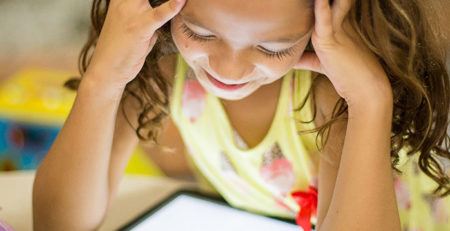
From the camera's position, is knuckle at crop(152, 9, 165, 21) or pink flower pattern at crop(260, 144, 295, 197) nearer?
knuckle at crop(152, 9, 165, 21)

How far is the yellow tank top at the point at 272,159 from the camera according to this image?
78 centimetres

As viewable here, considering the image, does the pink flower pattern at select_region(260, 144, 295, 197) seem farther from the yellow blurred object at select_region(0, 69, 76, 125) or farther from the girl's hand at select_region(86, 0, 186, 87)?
the yellow blurred object at select_region(0, 69, 76, 125)

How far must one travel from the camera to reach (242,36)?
53 centimetres

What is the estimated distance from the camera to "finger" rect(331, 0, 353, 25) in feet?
1.86

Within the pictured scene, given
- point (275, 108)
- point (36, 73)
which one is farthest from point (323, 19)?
point (36, 73)

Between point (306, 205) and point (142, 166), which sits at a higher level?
point (306, 205)

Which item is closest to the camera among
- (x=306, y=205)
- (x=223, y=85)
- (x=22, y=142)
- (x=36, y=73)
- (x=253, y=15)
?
(x=253, y=15)

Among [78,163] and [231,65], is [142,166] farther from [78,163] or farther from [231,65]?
[231,65]

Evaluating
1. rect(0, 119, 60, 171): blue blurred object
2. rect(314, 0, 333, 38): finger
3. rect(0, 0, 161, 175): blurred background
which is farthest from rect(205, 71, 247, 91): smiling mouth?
rect(0, 119, 60, 171): blue blurred object

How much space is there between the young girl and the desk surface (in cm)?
6

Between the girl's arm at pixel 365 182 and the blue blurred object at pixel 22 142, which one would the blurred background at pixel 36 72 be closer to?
the blue blurred object at pixel 22 142

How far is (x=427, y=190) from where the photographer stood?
803 millimetres

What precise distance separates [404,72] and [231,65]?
0.19 metres

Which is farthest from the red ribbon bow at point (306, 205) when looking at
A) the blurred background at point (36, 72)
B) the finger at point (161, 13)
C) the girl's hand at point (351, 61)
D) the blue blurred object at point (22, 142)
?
the blue blurred object at point (22, 142)
